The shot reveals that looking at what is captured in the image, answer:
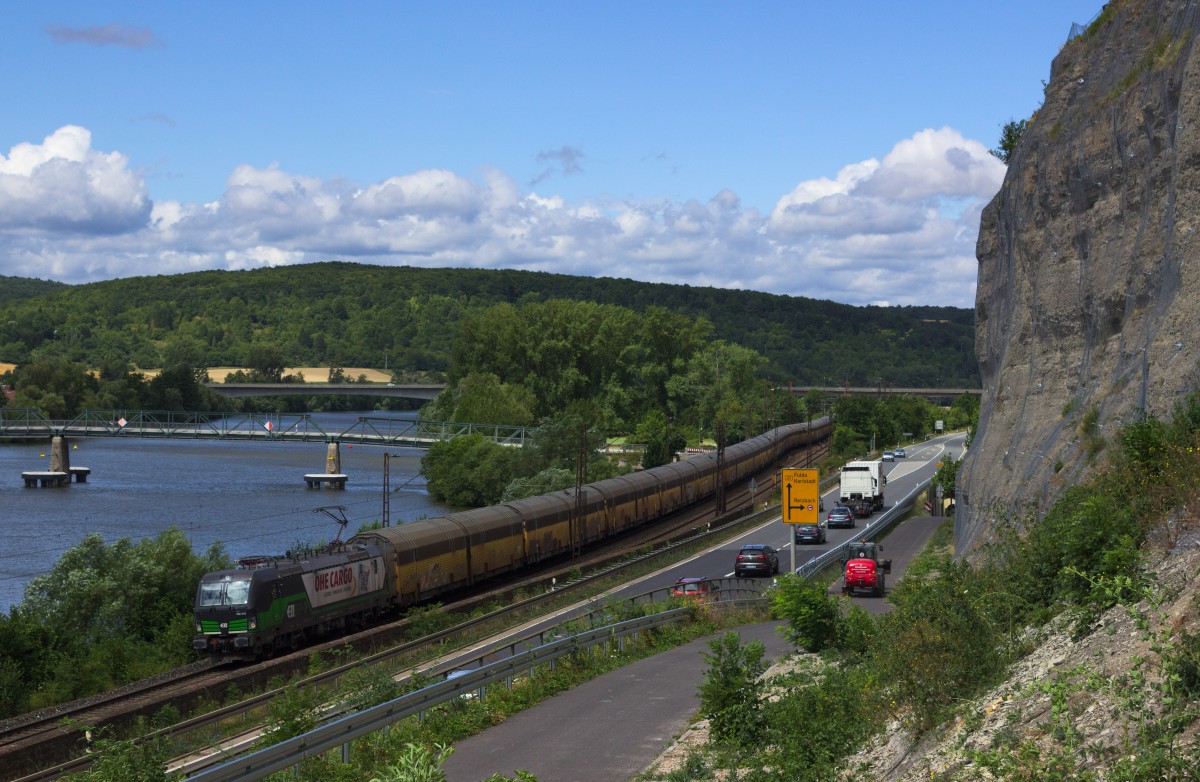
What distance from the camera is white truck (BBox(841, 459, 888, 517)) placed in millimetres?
73375

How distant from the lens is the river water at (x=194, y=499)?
68688 millimetres

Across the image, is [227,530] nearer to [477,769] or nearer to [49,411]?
[477,769]

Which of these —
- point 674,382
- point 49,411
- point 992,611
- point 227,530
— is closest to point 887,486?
point 227,530

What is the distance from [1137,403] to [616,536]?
40.2 m

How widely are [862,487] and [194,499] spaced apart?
50.8 m

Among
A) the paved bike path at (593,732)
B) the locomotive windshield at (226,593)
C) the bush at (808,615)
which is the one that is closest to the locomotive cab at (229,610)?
the locomotive windshield at (226,593)

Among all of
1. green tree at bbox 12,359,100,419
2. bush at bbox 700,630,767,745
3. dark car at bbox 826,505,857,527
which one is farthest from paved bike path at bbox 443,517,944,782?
green tree at bbox 12,359,100,419

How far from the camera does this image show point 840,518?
66312 millimetres

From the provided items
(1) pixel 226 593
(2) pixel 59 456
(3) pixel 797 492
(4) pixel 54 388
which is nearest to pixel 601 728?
(1) pixel 226 593

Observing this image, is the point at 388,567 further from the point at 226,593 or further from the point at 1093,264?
the point at 1093,264

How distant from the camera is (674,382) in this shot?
149m

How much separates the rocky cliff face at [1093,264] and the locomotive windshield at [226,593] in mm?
18518

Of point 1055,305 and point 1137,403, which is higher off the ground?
point 1055,305

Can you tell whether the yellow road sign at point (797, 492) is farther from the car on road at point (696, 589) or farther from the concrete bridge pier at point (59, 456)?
the concrete bridge pier at point (59, 456)
